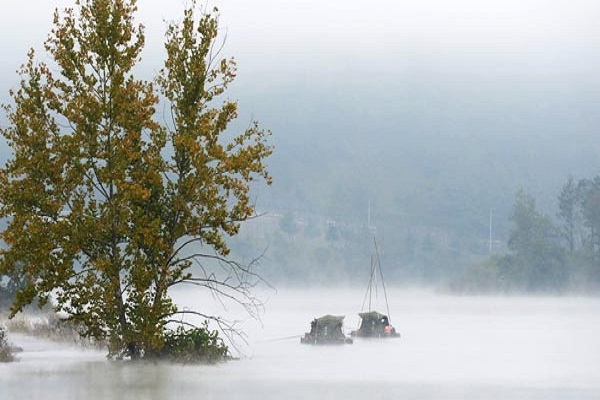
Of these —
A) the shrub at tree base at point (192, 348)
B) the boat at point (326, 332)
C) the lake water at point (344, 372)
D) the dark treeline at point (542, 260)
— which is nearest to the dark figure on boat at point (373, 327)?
the lake water at point (344, 372)

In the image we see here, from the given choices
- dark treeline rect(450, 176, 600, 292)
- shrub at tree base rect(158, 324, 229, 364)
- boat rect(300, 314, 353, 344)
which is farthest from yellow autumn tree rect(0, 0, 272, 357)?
dark treeline rect(450, 176, 600, 292)

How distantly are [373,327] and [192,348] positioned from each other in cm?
2816

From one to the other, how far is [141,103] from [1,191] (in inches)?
214

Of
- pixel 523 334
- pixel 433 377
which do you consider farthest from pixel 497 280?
pixel 433 377

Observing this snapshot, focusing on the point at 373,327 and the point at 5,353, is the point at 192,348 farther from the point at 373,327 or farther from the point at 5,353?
the point at 373,327

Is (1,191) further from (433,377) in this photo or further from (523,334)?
(523,334)

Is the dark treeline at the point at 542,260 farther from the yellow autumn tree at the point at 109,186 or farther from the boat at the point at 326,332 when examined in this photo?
the yellow autumn tree at the point at 109,186

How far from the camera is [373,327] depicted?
70.4m

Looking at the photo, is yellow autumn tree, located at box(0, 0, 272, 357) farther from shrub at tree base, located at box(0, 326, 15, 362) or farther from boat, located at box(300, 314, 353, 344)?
boat, located at box(300, 314, 353, 344)

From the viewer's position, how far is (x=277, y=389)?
3794 cm

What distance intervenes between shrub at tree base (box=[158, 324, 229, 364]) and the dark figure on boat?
2519cm

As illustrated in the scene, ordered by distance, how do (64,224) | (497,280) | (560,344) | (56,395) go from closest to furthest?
(56,395)
(64,224)
(560,344)
(497,280)

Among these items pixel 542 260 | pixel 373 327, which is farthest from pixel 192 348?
pixel 542 260

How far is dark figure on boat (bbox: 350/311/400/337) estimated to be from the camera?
2744 inches
